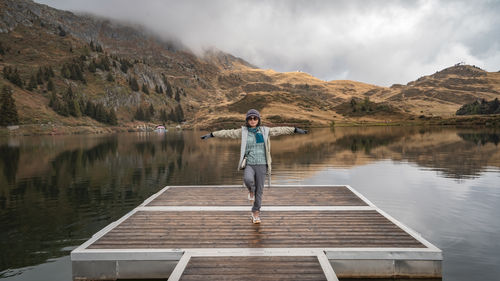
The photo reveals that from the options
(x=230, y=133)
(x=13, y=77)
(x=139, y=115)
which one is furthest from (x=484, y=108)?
(x=13, y=77)

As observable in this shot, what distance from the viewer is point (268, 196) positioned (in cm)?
1443

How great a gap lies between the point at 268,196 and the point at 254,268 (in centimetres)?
743

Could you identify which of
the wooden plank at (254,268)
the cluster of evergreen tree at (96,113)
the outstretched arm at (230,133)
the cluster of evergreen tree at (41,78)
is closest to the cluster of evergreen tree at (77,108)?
the cluster of evergreen tree at (96,113)

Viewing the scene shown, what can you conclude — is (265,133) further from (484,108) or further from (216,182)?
(484,108)

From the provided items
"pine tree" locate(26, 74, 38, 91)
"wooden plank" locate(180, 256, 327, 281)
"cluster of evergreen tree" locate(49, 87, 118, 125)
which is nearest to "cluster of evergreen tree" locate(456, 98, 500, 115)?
"wooden plank" locate(180, 256, 327, 281)

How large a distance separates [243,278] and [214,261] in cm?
114

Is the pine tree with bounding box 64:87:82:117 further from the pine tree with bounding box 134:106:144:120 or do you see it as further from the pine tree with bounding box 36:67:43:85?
the pine tree with bounding box 134:106:144:120

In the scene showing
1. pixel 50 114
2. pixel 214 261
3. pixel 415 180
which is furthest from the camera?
pixel 50 114

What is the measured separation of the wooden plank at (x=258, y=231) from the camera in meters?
8.59

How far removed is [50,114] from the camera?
137250mm

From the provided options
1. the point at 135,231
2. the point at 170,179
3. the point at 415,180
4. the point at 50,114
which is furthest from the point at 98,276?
the point at 50,114

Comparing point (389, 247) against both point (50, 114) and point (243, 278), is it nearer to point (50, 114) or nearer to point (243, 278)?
point (243, 278)

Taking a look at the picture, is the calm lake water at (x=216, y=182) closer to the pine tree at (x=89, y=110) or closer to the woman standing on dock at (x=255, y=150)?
the woman standing on dock at (x=255, y=150)

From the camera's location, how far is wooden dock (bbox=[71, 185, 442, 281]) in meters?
7.19
